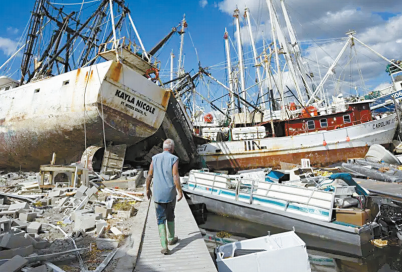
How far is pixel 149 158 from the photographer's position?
1633 centimetres

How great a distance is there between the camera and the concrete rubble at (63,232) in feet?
10.9

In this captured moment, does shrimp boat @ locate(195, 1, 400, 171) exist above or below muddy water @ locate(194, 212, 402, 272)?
above

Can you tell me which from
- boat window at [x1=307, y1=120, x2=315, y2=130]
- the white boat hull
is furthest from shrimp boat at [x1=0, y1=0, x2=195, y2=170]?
boat window at [x1=307, y1=120, x2=315, y2=130]

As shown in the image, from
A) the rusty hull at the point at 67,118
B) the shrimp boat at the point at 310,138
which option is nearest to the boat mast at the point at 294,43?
the shrimp boat at the point at 310,138

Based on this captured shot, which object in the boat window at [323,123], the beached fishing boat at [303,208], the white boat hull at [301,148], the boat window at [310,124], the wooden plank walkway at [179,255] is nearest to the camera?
the wooden plank walkway at [179,255]

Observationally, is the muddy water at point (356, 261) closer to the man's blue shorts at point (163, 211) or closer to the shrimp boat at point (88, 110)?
the man's blue shorts at point (163, 211)

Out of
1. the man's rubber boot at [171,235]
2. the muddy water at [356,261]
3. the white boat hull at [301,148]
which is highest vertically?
the white boat hull at [301,148]

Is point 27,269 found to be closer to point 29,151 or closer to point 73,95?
point 73,95

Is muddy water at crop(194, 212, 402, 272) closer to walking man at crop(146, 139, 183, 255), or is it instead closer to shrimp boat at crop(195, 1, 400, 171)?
walking man at crop(146, 139, 183, 255)

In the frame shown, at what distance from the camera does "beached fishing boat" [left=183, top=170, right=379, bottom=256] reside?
6020mm

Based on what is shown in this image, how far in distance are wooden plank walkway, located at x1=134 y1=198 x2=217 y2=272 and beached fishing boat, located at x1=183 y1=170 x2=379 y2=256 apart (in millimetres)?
3177

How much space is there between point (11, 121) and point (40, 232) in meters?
11.8

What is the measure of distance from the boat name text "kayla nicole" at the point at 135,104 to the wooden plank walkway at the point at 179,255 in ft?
26.3

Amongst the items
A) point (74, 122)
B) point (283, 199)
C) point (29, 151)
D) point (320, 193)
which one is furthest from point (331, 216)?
point (29, 151)
